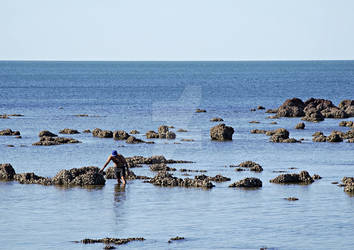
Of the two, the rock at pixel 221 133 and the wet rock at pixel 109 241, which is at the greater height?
the rock at pixel 221 133

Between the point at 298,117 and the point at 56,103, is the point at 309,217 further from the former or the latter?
the point at 56,103

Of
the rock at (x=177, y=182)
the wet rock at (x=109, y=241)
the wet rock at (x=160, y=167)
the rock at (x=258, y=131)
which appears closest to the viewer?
the wet rock at (x=109, y=241)

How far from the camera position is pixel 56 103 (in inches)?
5271

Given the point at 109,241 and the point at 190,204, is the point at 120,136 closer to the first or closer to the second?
the point at 190,204

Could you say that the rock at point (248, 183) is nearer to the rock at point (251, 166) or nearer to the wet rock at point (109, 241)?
the rock at point (251, 166)

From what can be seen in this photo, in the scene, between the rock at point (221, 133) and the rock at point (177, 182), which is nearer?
the rock at point (177, 182)

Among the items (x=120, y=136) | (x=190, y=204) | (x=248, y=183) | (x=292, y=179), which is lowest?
(x=190, y=204)

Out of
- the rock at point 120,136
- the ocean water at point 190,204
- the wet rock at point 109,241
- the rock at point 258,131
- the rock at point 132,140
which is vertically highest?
the rock at point 258,131

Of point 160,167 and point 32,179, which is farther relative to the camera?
point 160,167

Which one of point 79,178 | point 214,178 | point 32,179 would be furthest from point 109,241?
point 32,179

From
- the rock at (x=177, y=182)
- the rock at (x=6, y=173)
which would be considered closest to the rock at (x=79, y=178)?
the rock at (x=177, y=182)

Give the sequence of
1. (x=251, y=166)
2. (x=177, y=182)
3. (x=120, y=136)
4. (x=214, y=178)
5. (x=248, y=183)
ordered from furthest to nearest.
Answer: (x=120, y=136) < (x=251, y=166) < (x=214, y=178) < (x=177, y=182) < (x=248, y=183)

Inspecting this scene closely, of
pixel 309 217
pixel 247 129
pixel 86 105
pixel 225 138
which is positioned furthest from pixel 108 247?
pixel 86 105

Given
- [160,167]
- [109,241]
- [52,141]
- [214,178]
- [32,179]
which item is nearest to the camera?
[109,241]
